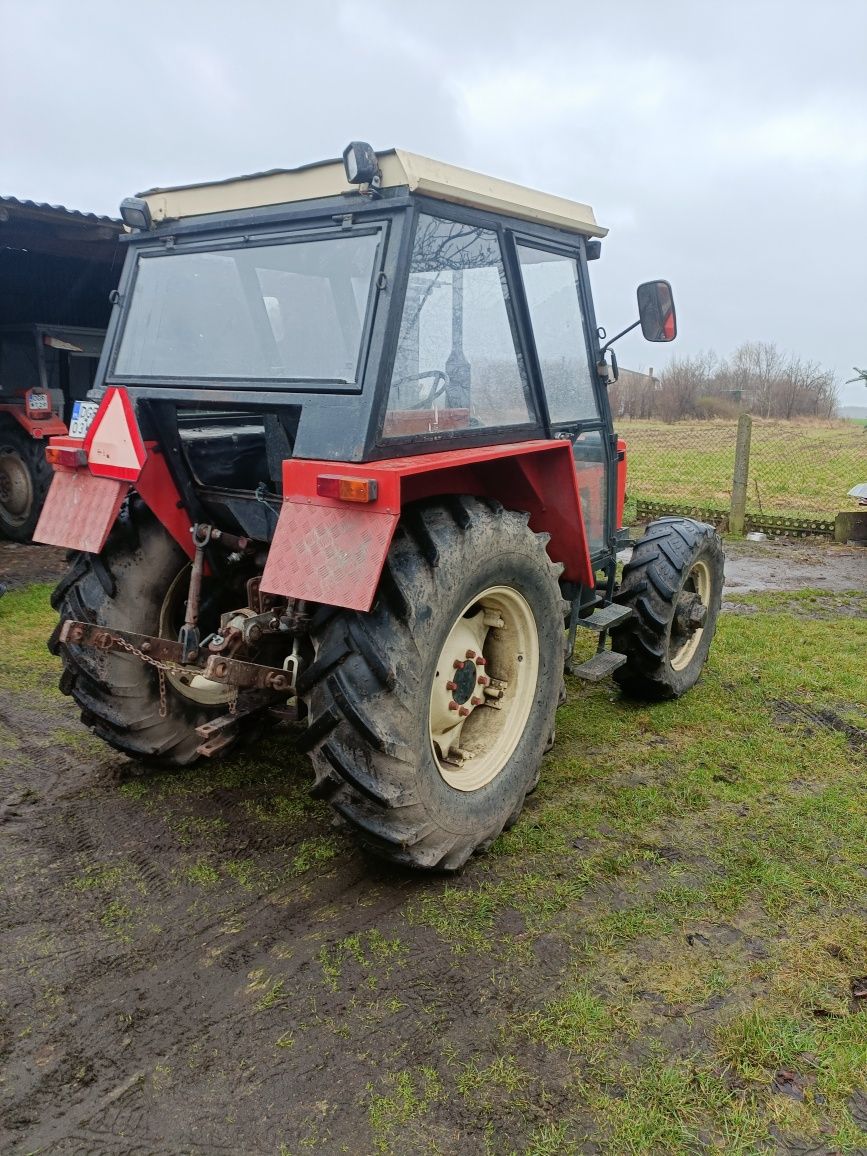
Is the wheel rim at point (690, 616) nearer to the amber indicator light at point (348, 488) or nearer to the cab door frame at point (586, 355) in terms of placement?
the cab door frame at point (586, 355)

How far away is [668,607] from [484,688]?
1.44m

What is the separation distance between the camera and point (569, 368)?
11.7ft

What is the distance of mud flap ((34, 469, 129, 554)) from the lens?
114 inches

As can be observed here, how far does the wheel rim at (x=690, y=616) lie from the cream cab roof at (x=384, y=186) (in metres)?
1.89

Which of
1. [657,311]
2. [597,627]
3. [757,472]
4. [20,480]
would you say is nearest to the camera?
[657,311]

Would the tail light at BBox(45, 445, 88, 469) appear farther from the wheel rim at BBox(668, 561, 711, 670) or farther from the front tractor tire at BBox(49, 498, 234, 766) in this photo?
the wheel rim at BBox(668, 561, 711, 670)

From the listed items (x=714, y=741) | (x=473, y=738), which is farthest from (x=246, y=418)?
(x=714, y=741)

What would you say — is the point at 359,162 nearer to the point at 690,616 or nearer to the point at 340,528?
the point at 340,528

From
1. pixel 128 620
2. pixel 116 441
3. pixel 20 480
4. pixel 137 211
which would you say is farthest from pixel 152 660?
pixel 20 480

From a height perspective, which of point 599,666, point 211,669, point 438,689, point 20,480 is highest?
point 20,480

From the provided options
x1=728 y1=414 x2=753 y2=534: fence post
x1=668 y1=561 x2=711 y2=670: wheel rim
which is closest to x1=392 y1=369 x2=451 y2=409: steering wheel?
x1=668 y1=561 x2=711 y2=670: wheel rim

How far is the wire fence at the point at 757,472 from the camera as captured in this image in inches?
400

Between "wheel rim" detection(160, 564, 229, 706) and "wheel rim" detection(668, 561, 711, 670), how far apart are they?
87.3 inches

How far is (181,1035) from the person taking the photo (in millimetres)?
2039
